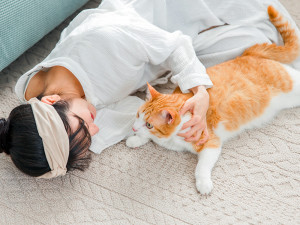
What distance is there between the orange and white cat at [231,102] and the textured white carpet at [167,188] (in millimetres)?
52

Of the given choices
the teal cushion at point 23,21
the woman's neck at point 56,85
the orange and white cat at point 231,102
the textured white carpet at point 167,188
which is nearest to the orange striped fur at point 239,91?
the orange and white cat at point 231,102

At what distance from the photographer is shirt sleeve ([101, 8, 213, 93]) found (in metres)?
1.05

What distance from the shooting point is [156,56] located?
1.10 meters

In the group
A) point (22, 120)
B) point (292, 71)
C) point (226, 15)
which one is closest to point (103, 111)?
point (22, 120)

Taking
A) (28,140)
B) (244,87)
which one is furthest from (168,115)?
(28,140)

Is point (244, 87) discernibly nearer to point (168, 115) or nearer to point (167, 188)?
point (168, 115)

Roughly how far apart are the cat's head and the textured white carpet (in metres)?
0.14

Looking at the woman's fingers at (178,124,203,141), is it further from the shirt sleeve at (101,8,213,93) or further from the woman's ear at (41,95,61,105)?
the woman's ear at (41,95,61,105)

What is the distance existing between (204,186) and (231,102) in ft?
1.12

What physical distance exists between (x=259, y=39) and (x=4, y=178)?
122 centimetres

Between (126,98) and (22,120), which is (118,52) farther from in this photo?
(22,120)

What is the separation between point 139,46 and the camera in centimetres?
105

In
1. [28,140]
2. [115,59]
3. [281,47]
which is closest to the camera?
[28,140]

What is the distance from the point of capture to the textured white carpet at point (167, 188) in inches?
37.8
